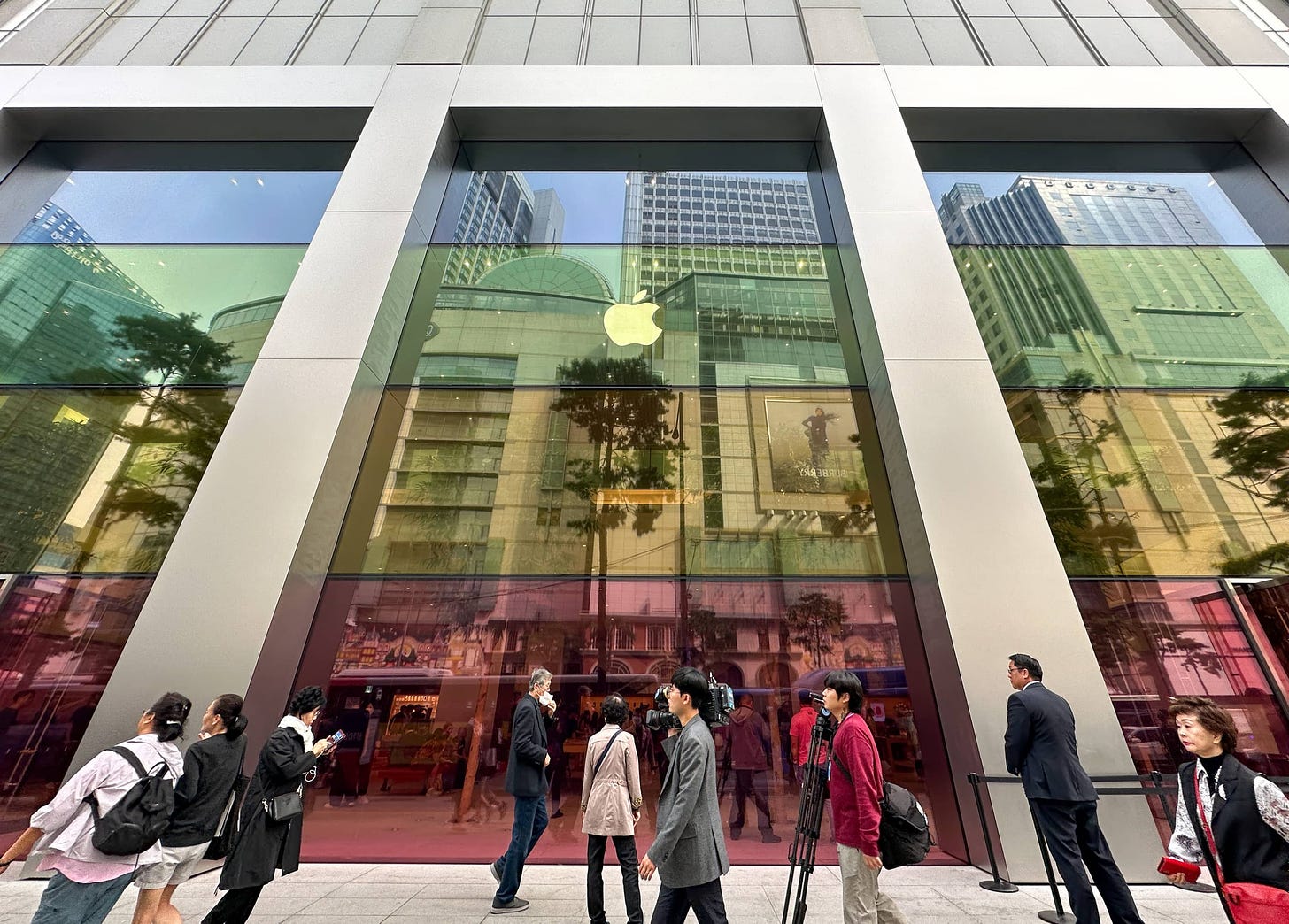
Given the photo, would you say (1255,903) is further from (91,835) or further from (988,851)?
(91,835)

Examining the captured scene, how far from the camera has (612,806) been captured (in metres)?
4.29

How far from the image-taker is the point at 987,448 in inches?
268

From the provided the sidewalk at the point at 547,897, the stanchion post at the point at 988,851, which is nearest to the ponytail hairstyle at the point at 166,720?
the sidewalk at the point at 547,897

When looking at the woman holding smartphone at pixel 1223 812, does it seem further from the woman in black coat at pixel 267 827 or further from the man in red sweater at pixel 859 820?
the woman in black coat at pixel 267 827

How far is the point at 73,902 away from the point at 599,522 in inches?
203

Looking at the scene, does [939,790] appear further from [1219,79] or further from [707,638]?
[1219,79]

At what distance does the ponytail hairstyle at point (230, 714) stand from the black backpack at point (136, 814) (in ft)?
1.59

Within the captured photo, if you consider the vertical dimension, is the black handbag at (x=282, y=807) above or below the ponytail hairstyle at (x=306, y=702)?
below

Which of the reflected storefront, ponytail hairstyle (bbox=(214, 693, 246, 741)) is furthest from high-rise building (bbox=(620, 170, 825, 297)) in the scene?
ponytail hairstyle (bbox=(214, 693, 246, 741))

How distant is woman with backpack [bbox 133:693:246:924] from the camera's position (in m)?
3.71

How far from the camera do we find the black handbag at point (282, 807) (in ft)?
11.9

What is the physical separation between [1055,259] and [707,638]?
7.95 m

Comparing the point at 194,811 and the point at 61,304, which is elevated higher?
the point at 61,304

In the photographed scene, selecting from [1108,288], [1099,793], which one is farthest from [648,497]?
[1108,288]
